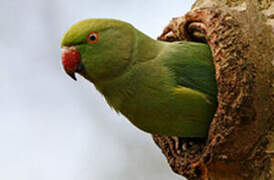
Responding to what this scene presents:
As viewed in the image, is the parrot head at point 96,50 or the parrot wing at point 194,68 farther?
the parrot wing at point 194,68

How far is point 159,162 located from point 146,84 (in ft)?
5.28

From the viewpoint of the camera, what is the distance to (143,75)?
1981mm

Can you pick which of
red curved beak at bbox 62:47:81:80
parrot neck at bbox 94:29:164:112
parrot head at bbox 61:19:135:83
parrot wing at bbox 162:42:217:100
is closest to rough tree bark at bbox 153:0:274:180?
parrot wing at bbox 162:42:217:100

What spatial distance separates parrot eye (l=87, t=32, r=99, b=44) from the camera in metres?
1.91

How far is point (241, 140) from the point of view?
1.98 metres

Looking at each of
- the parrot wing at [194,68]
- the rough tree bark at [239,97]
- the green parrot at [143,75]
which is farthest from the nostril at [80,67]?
the rough tree bark at [239,97]

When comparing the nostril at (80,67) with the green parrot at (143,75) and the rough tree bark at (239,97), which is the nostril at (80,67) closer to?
the green parrot at (143,75)

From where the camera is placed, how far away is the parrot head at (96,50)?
1907 millimetres

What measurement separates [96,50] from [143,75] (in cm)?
27

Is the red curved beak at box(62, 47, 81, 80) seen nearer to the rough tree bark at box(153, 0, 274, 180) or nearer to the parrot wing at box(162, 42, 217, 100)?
the parrot wing at box(162, 42, 217, 100)

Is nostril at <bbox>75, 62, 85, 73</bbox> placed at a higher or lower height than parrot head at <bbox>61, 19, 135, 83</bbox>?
lower

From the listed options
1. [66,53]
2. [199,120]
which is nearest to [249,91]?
[199,120]

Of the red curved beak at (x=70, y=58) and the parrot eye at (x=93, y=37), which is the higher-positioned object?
the parrot eye at (x=93, y=37)

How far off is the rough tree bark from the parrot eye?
1.93ft
